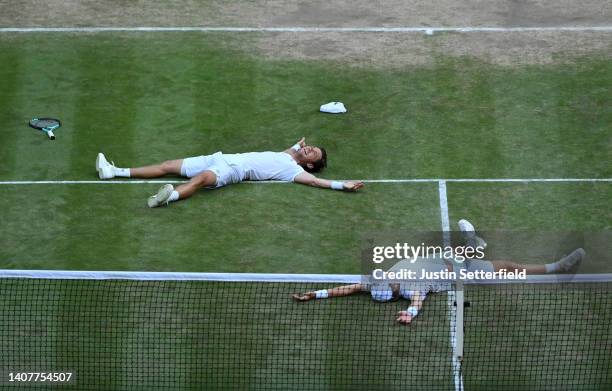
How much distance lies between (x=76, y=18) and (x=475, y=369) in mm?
11536

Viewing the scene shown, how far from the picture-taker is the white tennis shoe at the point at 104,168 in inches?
754

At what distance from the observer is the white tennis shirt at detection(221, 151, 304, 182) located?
1912 cm

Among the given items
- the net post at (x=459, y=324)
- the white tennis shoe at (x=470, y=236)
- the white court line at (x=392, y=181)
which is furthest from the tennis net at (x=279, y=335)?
the white court line at (x=392, y=181)

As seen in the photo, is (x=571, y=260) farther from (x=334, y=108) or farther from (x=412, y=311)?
(x=334, y=108)

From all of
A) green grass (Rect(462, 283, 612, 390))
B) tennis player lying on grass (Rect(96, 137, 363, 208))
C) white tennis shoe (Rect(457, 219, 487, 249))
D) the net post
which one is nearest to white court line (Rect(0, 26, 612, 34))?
tennis player lying on grass (Rect(96, 137, 363, 208))

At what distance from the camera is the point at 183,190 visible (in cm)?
1867

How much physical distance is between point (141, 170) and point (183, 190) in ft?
2.93

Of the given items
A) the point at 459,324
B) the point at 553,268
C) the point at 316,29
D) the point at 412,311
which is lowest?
the point at 459,324

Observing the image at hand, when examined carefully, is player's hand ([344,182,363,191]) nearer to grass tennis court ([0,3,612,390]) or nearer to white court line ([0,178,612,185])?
grass tennis court ([0,3,612,390])

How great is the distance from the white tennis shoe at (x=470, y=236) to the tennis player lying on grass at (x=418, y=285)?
25.0 inches

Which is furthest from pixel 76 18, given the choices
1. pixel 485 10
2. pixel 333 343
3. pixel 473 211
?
pixel 333 343

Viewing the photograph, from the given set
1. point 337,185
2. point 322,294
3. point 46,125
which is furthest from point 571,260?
point 46,125

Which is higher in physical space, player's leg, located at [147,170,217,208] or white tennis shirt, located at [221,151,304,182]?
white tennis shirt, located at [221,151,304,182]

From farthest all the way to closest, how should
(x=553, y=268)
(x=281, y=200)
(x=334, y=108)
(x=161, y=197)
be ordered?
(x=334, y=108) < (x=281, y=200) < (x=161, y=197) < (x=553, y=268)
